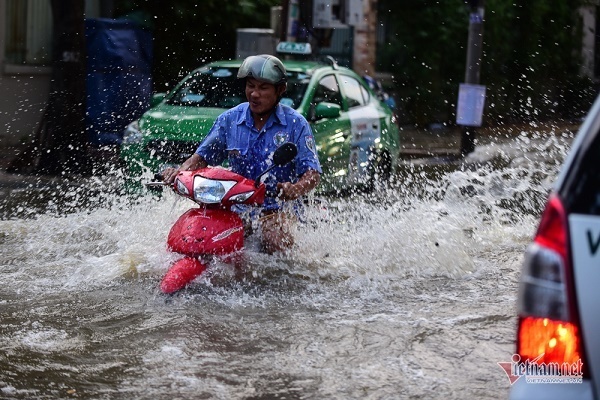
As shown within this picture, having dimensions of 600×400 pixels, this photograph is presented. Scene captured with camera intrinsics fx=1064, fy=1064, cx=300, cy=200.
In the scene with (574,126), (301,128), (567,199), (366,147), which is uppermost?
(567,199)

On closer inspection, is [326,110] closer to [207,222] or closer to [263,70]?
[263,70]

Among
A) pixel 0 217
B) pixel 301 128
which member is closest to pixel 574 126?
pixel 0 217

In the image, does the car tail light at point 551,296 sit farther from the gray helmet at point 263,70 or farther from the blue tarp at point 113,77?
the blue tarp at point 113,77

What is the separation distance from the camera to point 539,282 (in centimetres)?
276

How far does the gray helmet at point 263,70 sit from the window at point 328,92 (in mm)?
4666

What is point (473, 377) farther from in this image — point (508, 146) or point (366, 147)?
point (508, 146)

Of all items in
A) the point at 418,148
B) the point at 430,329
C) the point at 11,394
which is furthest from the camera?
the point at 418,148

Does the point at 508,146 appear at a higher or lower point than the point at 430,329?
lower

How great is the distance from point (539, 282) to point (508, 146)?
17.7m

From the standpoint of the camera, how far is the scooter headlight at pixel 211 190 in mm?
5906

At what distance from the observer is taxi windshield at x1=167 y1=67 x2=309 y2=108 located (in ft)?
35.6

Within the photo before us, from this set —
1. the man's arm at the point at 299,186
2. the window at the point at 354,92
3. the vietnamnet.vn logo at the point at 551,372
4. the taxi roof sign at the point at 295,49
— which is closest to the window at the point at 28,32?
the taxi roof sign at the point at 295,49

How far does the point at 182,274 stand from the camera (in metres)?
5.98

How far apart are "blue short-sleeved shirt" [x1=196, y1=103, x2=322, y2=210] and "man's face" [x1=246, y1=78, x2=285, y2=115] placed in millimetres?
127
